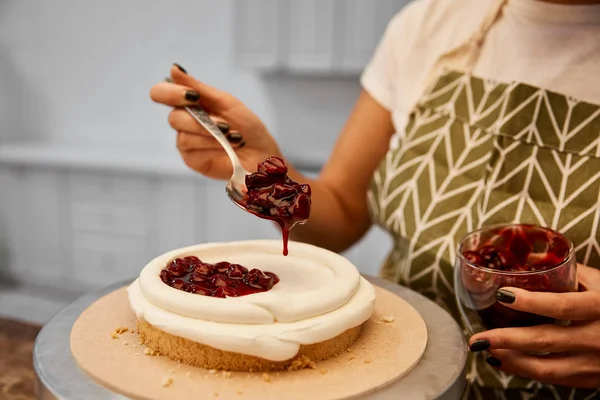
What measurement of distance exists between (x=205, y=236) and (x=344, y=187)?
1588 mm

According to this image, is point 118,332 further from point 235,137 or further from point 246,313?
point 235,137

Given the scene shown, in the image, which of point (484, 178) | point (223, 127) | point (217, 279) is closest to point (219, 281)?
point (217, 279)

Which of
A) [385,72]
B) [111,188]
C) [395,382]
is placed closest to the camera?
[395,382]

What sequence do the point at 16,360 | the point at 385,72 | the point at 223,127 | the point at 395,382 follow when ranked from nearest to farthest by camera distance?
the point at 395,382 < the point at 16,360 < the point at 223,127 < the point at 385,72

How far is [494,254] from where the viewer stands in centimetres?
90

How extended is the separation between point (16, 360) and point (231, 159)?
465 mm

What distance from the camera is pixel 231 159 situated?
3.32 ft

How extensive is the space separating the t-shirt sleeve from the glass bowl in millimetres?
557

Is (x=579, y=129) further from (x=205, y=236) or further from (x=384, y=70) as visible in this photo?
(x=205, y=236)

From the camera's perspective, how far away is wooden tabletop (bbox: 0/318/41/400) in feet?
2.86

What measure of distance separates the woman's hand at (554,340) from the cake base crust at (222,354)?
0.61 ft

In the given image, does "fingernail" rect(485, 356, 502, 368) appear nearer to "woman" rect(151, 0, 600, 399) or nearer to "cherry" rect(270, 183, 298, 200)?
"woman" rect(151, 0, 600, 399)

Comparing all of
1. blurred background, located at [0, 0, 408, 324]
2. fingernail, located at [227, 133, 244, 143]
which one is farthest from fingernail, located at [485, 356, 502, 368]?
blurred background, located at [0, 0, 408, 324]

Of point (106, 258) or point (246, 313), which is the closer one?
point (246, 313)
